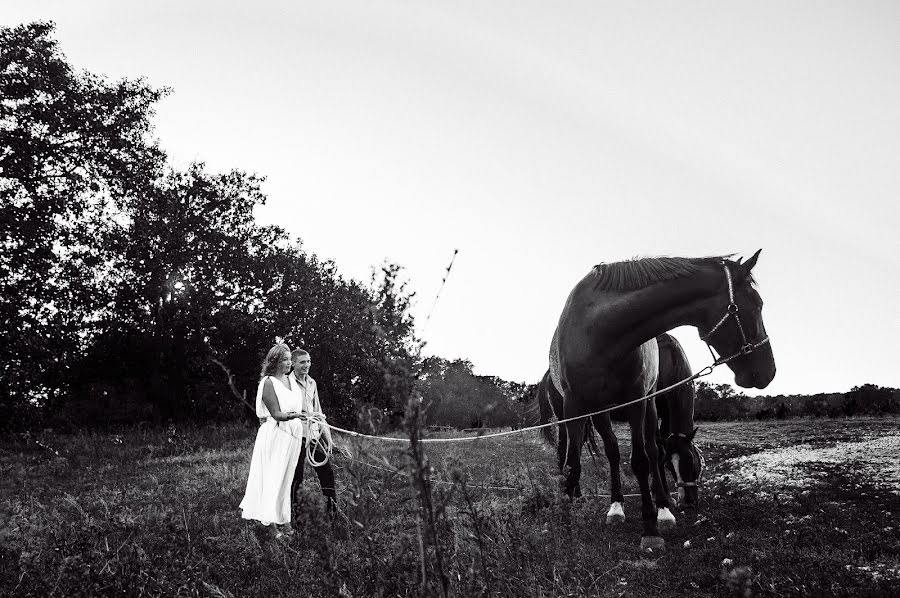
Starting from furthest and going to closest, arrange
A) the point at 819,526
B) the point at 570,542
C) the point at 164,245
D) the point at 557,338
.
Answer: the point at 164,245
the point at 557,338
the point at 819,526
the point at 570,542

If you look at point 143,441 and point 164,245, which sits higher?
point 164,245

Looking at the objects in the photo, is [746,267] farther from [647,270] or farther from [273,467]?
[273,467]

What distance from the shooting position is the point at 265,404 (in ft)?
21.0

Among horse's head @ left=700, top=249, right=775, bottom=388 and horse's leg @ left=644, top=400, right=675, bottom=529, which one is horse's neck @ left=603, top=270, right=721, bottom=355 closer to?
horse's head @ left=700, top=249, right=775, bottom=388

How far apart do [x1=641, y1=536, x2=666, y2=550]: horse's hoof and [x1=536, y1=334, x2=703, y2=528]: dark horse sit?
0.70 metres

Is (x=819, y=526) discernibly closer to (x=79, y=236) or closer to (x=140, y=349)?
(x=79, y=236)

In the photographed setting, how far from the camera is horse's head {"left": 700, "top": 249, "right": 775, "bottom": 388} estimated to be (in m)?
5.77

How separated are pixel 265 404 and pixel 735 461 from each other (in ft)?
31.7

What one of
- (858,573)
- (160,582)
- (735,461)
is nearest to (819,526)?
(858,573)

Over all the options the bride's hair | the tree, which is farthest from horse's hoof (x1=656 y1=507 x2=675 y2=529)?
the tree

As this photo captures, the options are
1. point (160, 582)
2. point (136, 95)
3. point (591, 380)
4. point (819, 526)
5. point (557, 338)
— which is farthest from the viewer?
point (136, 95)

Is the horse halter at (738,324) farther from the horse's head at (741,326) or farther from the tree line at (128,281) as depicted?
the tree line at (128,281)

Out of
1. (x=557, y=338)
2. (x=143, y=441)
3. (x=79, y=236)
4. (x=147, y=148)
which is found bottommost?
(x=143, y=441)

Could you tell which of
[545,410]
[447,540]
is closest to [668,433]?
[545,410]
